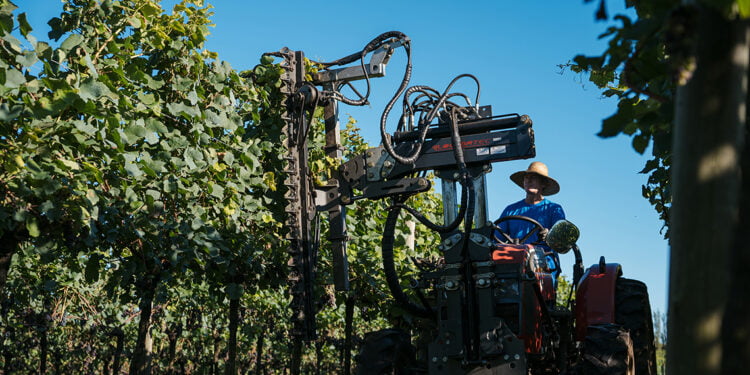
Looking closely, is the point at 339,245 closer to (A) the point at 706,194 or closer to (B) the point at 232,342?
(B) the point at 232,342

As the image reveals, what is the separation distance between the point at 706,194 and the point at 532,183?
5974 mm

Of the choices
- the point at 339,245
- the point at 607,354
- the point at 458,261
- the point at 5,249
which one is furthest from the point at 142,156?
the point at 607,354

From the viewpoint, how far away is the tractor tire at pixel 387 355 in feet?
17.5

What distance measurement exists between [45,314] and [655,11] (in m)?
14.8

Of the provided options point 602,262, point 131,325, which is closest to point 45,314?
point 131,325

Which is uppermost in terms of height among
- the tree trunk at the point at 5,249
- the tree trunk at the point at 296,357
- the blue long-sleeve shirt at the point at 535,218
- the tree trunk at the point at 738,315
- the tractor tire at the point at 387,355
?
the blue long-sleeve shirt at the point at 535,218

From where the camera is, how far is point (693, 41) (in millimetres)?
1818

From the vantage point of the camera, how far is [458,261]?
17.0 ft

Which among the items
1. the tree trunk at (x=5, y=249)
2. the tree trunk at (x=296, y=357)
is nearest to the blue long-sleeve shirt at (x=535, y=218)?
the tree trunk at (x=296, y=357)

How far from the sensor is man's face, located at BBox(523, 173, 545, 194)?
762cm

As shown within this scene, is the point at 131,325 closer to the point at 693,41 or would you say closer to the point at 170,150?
the point at 170,150

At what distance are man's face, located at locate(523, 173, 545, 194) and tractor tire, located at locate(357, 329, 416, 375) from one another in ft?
8.73

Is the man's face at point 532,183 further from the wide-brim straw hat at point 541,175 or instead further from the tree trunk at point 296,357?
the tree trunk at point 296,357

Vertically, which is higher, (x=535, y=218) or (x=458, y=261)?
(x=535, y=218)
